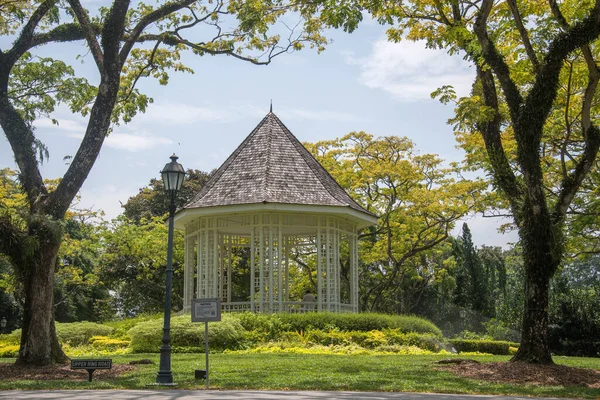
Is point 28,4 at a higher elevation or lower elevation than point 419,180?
higher

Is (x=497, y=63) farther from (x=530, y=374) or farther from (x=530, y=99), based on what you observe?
(x=530, y=374)

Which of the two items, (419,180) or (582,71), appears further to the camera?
(419,180)

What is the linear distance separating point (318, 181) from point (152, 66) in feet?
23.0

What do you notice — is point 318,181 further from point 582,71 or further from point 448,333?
point 448,333

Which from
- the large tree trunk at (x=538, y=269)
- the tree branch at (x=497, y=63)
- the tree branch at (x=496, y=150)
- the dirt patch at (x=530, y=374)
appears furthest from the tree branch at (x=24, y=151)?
the large tree trunk at (x=538, y=269)

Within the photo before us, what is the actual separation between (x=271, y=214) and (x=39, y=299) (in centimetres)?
961

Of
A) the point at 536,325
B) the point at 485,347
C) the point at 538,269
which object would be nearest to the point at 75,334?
the point at 485,347

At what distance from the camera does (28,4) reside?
18.6m

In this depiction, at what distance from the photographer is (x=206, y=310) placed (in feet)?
38.0

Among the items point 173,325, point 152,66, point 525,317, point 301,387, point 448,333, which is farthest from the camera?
point 448,333

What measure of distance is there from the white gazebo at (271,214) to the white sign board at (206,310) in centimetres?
982

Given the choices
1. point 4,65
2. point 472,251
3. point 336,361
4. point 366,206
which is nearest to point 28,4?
point 4,65

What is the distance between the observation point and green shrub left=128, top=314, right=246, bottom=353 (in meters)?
18.6

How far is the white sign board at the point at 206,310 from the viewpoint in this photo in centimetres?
1152
